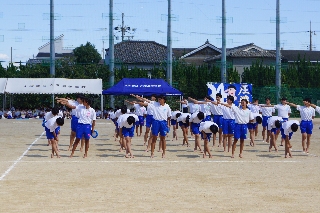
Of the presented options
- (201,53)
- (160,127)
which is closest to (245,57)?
(201,53)

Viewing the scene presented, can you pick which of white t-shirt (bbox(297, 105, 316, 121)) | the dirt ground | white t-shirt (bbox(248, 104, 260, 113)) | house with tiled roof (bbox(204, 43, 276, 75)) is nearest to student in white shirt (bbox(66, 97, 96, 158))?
the dirt ground

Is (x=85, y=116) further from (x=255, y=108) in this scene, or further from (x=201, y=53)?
(x=201, y=53)

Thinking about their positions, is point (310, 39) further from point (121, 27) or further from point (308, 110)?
point (308, 110)

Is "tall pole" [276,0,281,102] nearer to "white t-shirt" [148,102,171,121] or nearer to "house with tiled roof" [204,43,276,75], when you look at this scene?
"house with tiled roof" [204,43,276,75]

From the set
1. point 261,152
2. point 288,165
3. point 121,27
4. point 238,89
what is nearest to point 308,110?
point 261,152

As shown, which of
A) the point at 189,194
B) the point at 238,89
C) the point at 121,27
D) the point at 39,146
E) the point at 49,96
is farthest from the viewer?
the point at 121,27

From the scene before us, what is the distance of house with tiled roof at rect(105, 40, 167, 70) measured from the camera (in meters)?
78.8

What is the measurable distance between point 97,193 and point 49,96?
4275cm

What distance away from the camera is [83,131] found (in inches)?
767

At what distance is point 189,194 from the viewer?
1203 cm

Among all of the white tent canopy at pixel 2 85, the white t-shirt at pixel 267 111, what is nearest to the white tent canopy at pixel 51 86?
the white tent canopy at pixel 2 85

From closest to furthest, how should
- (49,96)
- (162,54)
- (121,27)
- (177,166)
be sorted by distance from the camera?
(177,166)
(49,96)
(162,54)
(121,27)

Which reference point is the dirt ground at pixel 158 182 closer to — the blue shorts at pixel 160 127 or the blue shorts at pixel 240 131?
the blue shorts at pixel 240 131

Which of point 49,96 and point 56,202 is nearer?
point 56,202
